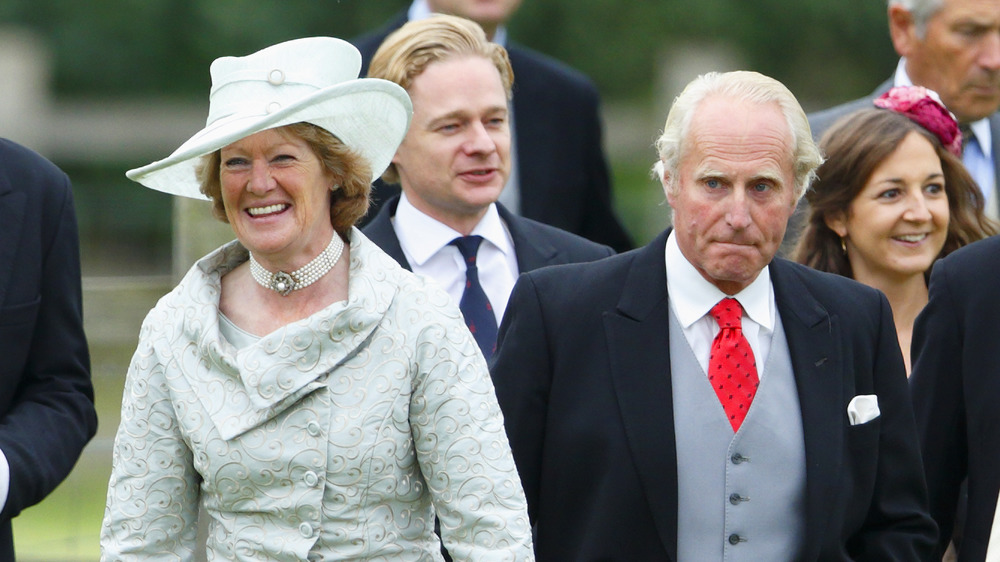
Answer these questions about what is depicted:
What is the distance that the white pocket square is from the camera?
147 inches

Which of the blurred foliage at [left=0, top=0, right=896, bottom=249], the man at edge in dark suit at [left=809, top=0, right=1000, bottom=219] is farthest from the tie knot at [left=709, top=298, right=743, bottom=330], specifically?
the blurred foliage at [left=0, top=0, right=896, bottom=249]

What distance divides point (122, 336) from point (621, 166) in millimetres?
14471

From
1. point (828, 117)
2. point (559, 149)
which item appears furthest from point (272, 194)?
point (559, 149)

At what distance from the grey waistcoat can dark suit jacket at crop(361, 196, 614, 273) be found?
1114 millimetres

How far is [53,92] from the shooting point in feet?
73.4

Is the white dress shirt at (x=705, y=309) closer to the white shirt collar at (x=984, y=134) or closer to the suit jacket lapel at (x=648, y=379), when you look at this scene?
the suit jacket lapel at (x=648, y=379)

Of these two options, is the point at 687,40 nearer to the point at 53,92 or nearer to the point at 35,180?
the point at 53,92

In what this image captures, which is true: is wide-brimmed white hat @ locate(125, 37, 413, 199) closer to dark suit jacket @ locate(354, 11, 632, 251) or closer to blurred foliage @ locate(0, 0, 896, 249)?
dark suit jacket @ locate(354, 11, 632, 251)

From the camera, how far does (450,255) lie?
185 inches

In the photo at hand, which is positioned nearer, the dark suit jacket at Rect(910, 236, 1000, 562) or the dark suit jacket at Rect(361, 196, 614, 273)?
the dark suit jacket at Rect(910, 236, 1000, 562)

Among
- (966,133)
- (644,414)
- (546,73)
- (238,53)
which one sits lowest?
(644,414)

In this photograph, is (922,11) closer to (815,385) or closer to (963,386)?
(963,386)

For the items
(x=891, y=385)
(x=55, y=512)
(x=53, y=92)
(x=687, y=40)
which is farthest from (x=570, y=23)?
(x=891, y=385)

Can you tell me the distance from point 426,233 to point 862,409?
148cm
